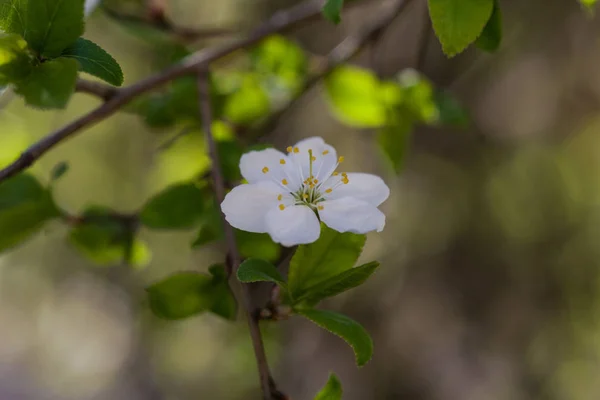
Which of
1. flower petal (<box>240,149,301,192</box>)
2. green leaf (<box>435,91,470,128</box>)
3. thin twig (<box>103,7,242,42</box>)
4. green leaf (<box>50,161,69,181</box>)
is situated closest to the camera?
flower petal (<box>240,149,301,192</box>)

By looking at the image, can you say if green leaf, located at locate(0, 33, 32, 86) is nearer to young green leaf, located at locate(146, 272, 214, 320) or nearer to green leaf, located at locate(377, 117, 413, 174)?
young green leaf, located at locate(146, 272, 214, 320)

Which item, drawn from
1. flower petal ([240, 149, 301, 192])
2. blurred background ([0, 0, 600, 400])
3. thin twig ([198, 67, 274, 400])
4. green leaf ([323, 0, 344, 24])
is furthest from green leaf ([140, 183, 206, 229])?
blurred background ([0, 0, 600, 400])

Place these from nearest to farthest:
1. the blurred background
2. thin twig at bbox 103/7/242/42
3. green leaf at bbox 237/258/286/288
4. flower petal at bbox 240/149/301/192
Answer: green leaf at bbox 237/258/286/288
flower petal at bbox 240/149/301/192
thin twig at bbox 103/7/242/42
the blurred background

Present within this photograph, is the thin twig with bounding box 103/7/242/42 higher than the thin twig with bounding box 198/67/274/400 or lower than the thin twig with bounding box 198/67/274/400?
higher

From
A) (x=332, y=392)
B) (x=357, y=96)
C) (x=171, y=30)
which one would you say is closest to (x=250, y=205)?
(x=332, y=392)

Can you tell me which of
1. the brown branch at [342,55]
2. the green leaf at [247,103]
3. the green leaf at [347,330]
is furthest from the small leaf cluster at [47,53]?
the brown branch at [342,55]

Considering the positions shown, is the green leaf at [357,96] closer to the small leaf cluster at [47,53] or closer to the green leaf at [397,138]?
the green leaf at [397,138]

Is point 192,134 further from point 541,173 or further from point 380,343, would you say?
point 380,343
